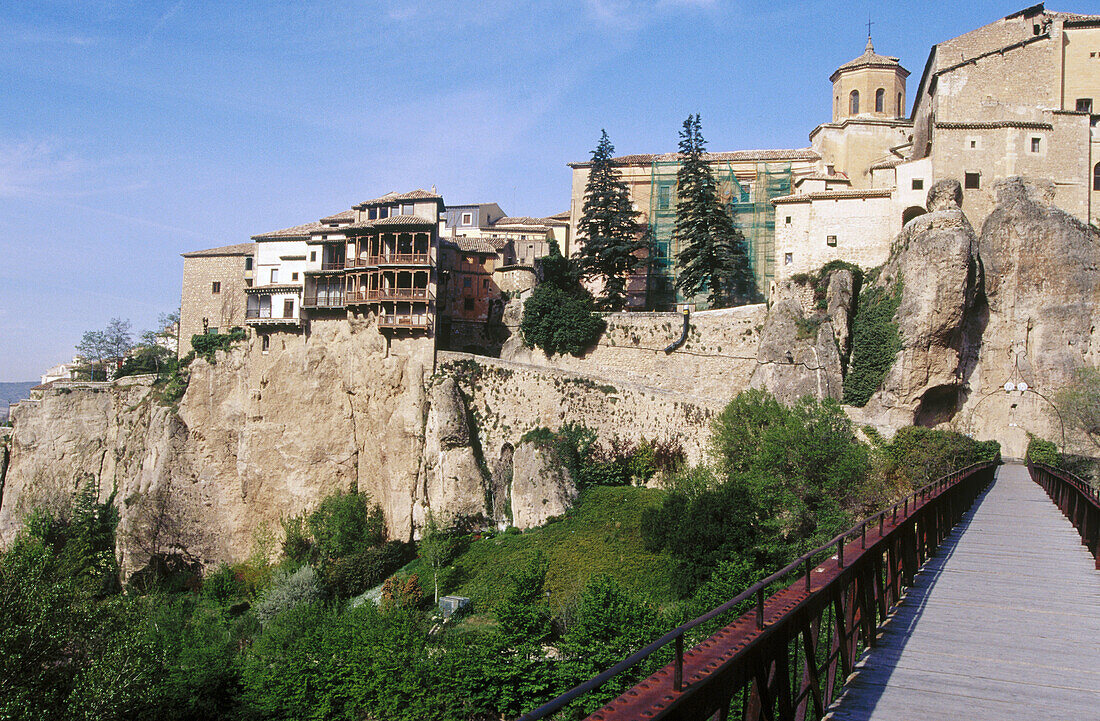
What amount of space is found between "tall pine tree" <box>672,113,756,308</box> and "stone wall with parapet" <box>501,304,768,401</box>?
14.6ft

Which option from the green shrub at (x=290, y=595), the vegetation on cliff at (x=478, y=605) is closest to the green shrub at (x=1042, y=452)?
the vegetation on cliff at (x=478, y=605)

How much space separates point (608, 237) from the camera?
143 feet

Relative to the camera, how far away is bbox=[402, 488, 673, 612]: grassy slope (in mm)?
25938

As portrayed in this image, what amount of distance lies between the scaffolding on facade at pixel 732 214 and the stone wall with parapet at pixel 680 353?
24.5ft

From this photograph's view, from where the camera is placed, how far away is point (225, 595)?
36812 mm

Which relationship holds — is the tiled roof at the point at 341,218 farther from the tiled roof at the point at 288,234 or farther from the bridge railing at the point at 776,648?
the bridge railing at the point at 776,648

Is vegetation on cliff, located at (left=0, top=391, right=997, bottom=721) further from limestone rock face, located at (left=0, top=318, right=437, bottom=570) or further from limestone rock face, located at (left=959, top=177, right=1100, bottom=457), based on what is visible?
limestone rock face, located at (left=959, top=177, right=1100, bottom=457)

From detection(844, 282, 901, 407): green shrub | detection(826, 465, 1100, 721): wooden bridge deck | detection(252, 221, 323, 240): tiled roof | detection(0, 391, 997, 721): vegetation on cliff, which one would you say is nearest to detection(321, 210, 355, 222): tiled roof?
detection(252, 221, 323, 240): tiled roof

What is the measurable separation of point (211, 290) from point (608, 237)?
77.4 ft

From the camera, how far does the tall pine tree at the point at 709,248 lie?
40438 mm

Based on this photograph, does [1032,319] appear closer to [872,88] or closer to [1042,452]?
[1042,452]

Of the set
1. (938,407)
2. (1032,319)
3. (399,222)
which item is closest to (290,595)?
(399,222)

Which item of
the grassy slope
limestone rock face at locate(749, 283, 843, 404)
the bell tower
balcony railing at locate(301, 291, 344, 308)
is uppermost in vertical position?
the bell tower

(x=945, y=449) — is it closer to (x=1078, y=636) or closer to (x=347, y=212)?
(x=1078, y=636)
